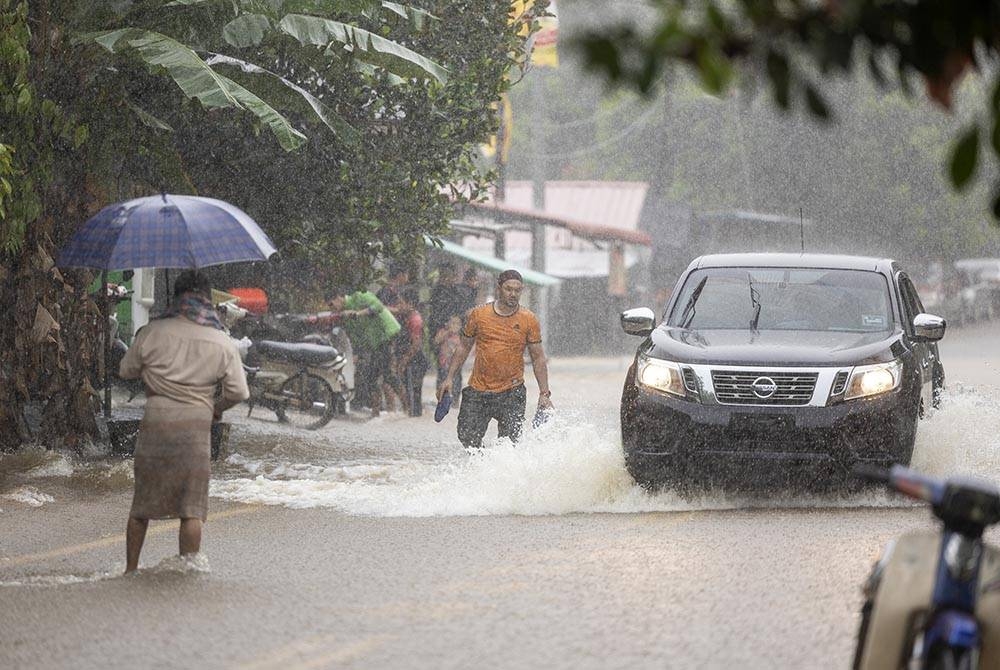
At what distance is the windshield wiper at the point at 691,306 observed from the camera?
12.2 m

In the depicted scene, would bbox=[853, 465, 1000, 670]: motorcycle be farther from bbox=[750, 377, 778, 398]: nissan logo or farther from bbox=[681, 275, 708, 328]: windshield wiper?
bbox=[681, 275, 708, 328]: windshield wiper

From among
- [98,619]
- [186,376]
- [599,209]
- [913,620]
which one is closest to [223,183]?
[186,376]

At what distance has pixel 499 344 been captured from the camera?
12.6 meters

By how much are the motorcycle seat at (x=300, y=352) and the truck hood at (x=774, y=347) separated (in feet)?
25.8

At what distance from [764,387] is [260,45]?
22.9 ft

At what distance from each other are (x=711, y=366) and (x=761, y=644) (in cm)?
419

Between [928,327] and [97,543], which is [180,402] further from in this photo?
[928,327]

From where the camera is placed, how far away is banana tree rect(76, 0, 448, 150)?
1280 centimetres

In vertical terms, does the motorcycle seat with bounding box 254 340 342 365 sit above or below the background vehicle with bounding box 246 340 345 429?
above

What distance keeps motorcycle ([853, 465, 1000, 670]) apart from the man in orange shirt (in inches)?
310

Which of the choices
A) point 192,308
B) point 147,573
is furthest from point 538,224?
point 147,573

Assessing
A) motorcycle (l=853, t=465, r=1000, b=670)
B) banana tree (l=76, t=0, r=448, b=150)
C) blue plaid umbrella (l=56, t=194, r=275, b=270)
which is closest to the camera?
motorcycle (l=853, t=465, r=1000, b=670)

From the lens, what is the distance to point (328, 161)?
1662cm

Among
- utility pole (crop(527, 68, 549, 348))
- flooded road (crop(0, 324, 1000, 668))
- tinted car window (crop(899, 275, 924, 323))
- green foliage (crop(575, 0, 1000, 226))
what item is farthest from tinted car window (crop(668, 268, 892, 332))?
utility pole (crop(527, 68, 549, 348))
